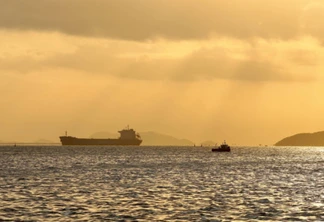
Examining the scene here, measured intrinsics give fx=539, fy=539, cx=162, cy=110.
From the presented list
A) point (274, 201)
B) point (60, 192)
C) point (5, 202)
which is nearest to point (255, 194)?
point (274, 201)

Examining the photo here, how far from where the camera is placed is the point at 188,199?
6234 cm

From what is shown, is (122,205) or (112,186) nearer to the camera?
(122,205)

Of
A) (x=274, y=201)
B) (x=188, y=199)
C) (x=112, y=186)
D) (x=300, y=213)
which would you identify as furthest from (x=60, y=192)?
(x=300, y=213)

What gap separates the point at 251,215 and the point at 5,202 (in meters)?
26.7

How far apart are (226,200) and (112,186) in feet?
75.3

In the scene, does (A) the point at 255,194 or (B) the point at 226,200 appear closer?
(B) the point at 226,200

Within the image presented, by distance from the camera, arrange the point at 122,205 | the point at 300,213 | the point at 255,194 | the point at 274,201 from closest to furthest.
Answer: the point at 300,213 → the point at 122,205 → the point at 274,201 → the point at 255,194

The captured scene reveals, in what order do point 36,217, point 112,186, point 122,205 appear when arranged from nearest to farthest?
point 36,217
point 122,205
point 112,186

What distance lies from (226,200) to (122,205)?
12.7 metres

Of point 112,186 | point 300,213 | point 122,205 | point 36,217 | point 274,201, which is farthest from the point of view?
point 112,186

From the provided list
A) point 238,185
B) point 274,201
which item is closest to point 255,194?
point 274,201

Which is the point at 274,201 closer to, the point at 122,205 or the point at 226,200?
the point at 226,200

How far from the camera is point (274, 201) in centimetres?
6106

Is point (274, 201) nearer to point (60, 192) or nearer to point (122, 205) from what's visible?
point (122, 205)
